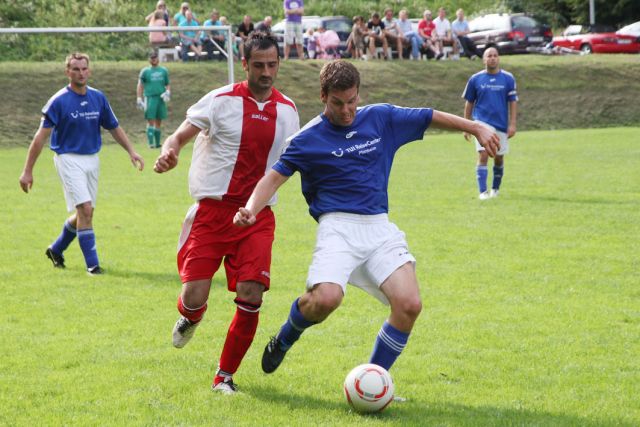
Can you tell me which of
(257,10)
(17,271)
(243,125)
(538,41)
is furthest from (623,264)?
(257,10)

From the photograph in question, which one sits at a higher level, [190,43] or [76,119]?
[76,119]

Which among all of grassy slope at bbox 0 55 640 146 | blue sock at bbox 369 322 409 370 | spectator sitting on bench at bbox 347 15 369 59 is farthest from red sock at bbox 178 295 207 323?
spectator sitting on bench at bbox 347 15 369 59

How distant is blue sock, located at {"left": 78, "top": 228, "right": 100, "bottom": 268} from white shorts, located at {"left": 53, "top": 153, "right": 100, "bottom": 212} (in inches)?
10.9

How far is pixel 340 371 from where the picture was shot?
20.8 ft

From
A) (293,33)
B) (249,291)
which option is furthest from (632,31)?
(249,291)

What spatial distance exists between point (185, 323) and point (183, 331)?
0.25 ft

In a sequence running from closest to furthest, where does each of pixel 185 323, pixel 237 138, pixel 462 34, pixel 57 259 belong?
pixel 237 138 < pixel 185 323 < pixel 57 259 < pixel 462 34

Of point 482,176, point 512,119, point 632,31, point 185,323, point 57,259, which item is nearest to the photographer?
point 185,323

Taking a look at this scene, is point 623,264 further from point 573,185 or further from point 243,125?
point 573,185

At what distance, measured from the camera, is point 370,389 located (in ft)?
17.6

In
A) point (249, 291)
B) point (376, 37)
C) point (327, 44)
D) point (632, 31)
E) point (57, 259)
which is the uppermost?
point (249, 291)

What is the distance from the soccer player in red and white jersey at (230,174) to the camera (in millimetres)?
6020

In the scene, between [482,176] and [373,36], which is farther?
[373,36]

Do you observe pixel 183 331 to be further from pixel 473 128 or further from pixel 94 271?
pixel 94 271
